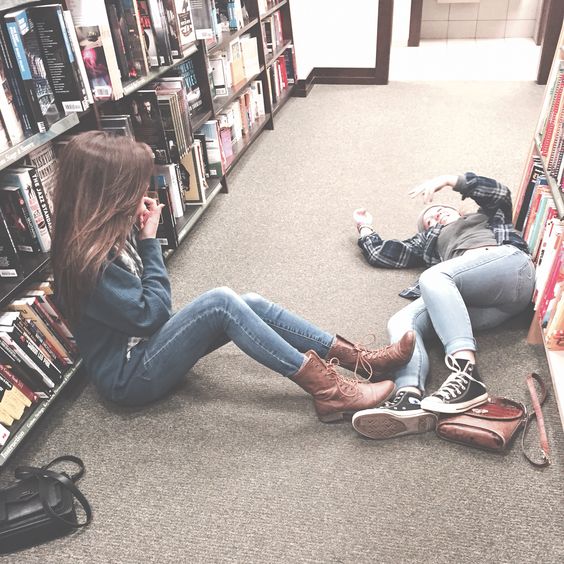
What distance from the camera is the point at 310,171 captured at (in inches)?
130

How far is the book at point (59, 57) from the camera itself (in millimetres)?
1545

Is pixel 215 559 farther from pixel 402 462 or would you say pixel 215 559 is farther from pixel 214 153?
pixel 214 153

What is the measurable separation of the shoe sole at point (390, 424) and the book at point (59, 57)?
4.27 ft

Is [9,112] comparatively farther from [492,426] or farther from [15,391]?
[492,426]

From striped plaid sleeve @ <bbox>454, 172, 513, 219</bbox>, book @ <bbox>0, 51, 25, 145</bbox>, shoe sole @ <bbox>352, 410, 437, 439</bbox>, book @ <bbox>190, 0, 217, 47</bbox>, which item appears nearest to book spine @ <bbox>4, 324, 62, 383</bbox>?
book @ <bbox>0, 51, 25, 145</bbox>

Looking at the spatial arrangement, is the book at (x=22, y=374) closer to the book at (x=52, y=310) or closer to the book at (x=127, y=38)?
the book at (x=52, y=310)

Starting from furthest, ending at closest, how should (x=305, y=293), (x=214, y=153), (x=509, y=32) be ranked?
1. (x=509, y=32)
2. (x=214, y=153)
3. (x=305, y=293)

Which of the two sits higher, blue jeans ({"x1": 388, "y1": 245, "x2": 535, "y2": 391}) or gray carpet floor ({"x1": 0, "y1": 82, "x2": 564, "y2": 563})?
blue jeans ({"x1": 388, "y1": 245, "x2": 535, "y2": 391})

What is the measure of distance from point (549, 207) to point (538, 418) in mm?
785

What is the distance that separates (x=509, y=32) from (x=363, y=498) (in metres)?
6.37

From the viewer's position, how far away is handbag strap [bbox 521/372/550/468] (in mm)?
1464

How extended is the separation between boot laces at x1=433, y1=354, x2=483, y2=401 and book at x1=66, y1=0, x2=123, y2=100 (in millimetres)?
1480

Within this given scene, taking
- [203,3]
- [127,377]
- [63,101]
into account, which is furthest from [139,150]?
[203,3]

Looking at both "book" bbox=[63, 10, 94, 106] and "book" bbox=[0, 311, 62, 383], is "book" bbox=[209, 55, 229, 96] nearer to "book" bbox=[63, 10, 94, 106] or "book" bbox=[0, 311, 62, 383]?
"book" bbox=[63, 10, 94, 106]
